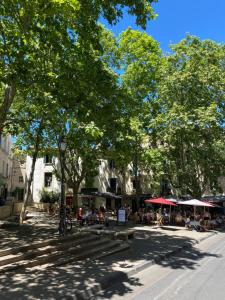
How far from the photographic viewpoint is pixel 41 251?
39.1 ft

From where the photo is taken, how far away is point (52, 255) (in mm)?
11875

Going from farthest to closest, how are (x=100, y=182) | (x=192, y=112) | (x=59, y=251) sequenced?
(x=100, y=182) → (x=192, y=112) → (x=59, y=251)

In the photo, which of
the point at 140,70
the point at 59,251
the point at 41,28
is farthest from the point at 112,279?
the point at 140,70

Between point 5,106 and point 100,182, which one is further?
point 100,182

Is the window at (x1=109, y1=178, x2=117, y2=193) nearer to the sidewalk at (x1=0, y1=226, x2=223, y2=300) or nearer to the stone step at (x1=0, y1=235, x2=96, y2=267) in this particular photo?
the stone step at (x1=0, y1=235, x2=96, y2=267)

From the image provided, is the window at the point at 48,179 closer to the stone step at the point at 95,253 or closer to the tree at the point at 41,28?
the stone step at the point at 95,253

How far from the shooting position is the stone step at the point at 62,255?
1051cm

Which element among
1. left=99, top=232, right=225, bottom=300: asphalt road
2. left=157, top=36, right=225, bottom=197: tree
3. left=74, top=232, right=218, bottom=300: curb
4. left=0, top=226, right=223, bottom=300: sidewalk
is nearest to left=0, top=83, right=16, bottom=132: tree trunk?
left=0, top=226, right=223, bottom=300: sidewalk

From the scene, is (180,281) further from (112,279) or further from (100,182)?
(100,182)

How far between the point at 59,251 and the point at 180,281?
4.53 metres

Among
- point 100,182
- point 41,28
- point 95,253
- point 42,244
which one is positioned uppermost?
point 41,28

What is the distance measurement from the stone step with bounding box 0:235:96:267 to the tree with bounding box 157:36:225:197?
1810cm

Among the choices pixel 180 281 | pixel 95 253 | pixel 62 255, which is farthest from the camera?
pixel 95 253

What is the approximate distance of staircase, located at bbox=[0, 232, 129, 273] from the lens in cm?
1083
